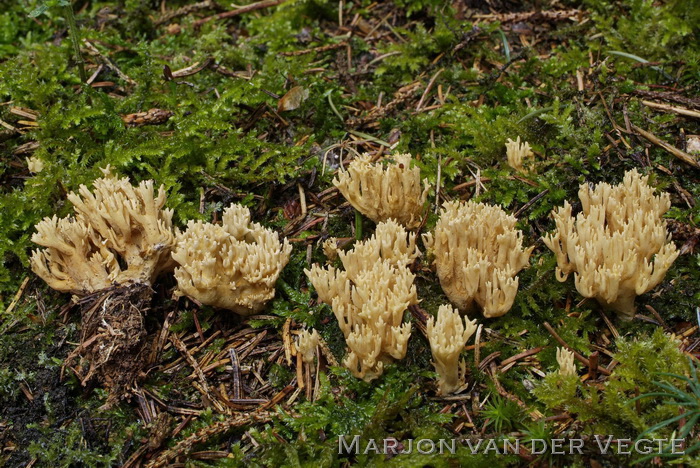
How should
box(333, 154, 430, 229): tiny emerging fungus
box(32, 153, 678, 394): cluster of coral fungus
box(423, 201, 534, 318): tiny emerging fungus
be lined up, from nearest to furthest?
box(32, 153, 678, 394): cluster of coral fungus
box(423, 201, 534, 318): tiny emerging fungus
box(333, 154, 430, 229): tiny emerging fungus

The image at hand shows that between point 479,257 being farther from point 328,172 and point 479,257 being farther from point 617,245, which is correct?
point 328,172

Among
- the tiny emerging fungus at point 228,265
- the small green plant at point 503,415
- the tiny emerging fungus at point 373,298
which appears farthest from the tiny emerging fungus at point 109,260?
the small green plant at point 503,415

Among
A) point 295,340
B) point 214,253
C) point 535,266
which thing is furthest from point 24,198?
point 535,266

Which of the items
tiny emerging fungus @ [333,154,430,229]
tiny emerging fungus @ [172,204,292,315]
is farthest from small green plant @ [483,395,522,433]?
tiny emerging fungus @ [172,204,292,315]

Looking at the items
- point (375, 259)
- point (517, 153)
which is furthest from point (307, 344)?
point (517, 153)

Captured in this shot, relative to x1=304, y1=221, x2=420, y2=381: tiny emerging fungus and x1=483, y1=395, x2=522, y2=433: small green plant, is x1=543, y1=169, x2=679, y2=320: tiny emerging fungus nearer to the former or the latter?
x1=483, y1=395, x2=522, y2=433: small green plant

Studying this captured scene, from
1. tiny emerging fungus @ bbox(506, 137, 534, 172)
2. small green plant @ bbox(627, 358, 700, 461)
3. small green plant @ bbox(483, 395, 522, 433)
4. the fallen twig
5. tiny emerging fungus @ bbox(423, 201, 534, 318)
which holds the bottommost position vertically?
the fallen twig
